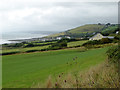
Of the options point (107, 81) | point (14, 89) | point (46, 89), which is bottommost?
point (14, 89)

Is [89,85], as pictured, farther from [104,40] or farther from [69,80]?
[104,40]

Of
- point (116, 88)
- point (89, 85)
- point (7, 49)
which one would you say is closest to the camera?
point (116, 88)

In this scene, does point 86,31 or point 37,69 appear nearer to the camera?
point 37,69

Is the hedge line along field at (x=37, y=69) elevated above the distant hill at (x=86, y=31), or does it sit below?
below

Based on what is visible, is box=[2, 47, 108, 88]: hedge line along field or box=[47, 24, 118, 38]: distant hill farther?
box=[47, 24, 118, 38]: distant hill

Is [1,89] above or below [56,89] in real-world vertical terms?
below

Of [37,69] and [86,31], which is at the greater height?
[86,31]

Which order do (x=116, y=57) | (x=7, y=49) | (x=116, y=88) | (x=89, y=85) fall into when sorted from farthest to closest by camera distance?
(x=7, y=49)
(x=116, y=57)
(x=89, y=85)
(x=116, y=88)

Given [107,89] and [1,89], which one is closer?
[107,89]

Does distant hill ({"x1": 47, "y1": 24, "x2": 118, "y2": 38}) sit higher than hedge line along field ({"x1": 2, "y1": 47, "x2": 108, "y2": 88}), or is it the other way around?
distant hill ({"x1": 47, "y1": 24, "x2": 118, "y2": 38})

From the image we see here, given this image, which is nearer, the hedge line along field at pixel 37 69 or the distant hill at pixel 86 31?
the hedge line along field at pixel 37 69

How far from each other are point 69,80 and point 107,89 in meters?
1.41

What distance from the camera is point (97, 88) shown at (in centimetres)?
359

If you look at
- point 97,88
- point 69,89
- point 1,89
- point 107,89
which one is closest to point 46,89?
point 69,89
